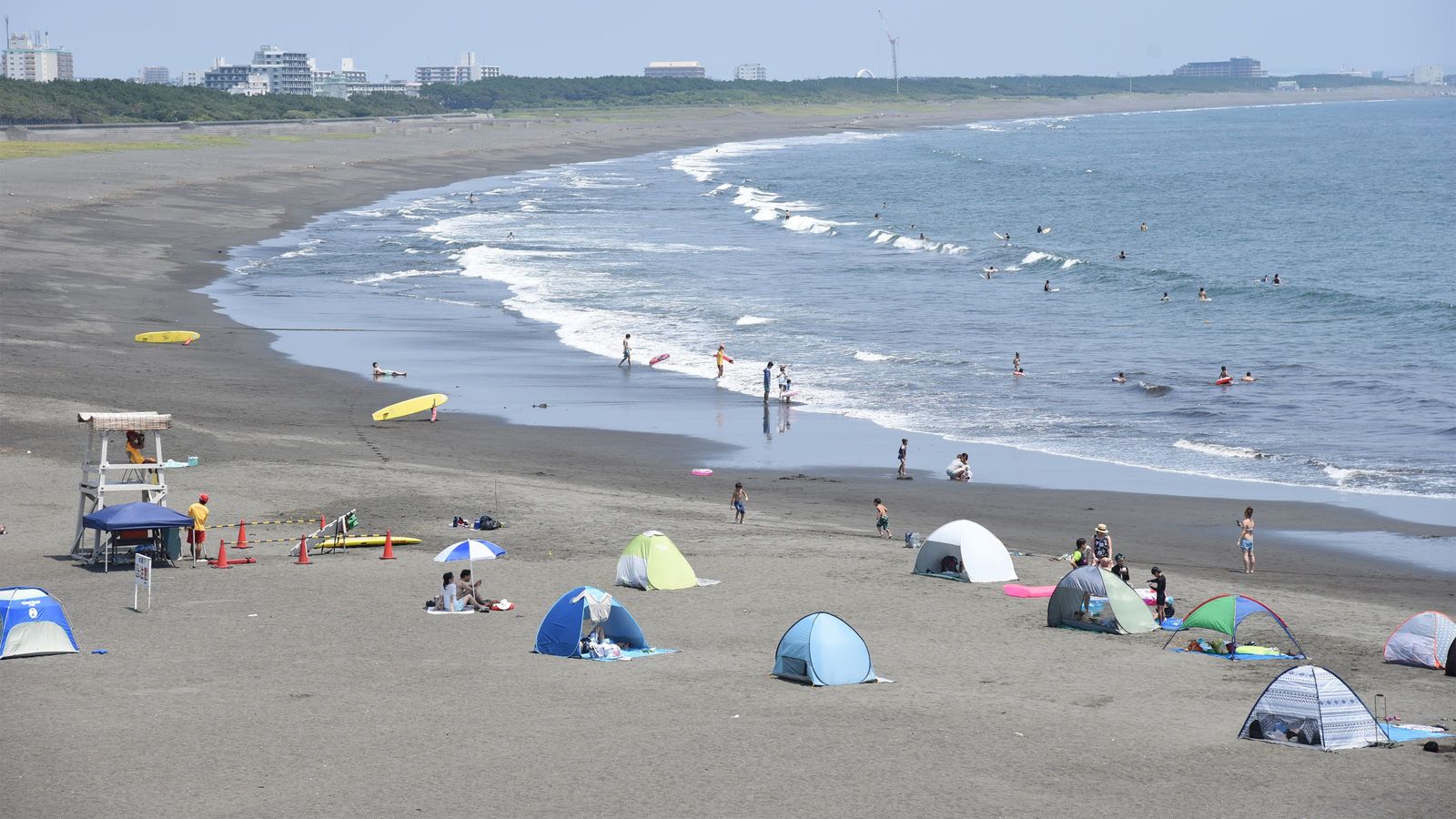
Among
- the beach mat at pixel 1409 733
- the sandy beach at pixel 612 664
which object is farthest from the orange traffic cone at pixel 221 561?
the beach mat at pixel 1409 733

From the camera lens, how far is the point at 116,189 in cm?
8488

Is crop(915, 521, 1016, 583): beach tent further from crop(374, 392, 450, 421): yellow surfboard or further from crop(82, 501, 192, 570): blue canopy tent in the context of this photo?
crop(374, 392, 450, 421): yellow surfboard

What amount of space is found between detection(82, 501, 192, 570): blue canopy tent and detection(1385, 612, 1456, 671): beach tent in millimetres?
17323

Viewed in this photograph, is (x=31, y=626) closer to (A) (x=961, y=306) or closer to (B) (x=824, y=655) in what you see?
(B) (x=824, y=655)

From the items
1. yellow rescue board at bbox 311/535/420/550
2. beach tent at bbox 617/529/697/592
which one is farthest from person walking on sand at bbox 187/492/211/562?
beach tent at bbox 617/529/697/592

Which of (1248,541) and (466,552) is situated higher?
(1248,541)

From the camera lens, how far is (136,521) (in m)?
22.7

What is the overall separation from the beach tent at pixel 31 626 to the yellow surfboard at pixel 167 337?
25687 millimetres

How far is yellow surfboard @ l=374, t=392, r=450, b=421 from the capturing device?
3534 cm

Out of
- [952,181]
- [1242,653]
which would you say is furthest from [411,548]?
[952,181]

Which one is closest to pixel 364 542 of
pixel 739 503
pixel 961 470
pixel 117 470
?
pixel 117 470

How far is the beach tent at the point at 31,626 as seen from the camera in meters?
18.3

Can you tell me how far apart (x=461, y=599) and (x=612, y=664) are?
11.0 ft

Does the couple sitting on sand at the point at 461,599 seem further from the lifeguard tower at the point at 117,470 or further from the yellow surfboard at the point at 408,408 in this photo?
the yellow surfboard at the point at 408,408
